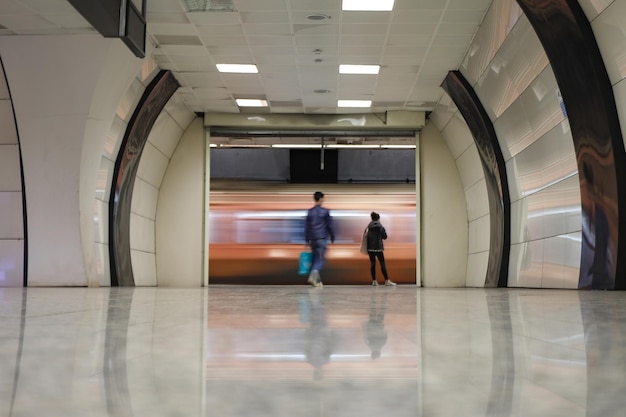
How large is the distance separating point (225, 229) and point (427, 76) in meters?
9.08

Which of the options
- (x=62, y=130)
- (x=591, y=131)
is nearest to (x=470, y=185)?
(x=591, y=131)

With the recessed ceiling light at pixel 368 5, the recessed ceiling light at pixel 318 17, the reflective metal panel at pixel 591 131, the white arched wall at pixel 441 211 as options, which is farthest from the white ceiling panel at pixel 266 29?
the white arched wall at pixel 441 211

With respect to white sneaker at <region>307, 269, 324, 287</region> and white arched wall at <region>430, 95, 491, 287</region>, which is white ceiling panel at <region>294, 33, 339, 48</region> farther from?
white arched wall at <region>430, 95, 491, 287</region>

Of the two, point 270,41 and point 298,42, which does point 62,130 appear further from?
point 298,42

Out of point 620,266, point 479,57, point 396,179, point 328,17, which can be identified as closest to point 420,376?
point 620,266

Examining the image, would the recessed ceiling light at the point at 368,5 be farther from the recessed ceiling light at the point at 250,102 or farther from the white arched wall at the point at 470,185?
the recessed ceiling light at the point at 250,102

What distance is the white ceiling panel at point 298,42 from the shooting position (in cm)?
1157

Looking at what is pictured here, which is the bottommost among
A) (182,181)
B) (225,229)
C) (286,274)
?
(286,274)

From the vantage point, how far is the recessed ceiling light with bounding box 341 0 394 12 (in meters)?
11.4

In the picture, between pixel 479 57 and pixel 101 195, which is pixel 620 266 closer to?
pixel 479 57

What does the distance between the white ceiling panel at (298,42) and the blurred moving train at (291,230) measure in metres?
5.22

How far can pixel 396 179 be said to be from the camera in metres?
26.0

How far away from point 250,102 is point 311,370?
17.0 metres

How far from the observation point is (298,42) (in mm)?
13438
